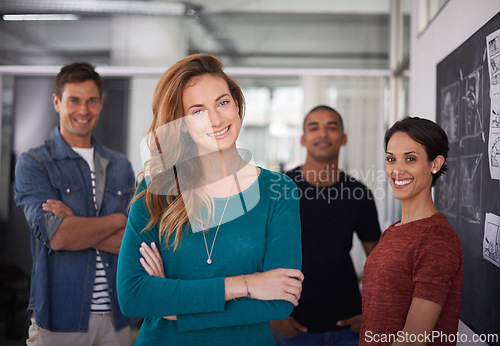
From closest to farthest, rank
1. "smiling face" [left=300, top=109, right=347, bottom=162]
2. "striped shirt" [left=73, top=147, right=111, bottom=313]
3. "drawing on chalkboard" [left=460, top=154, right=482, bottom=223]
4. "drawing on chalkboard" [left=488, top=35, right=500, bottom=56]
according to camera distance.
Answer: "drawing on chalkboard" [left=488, top=35, right=500, bottom=56] < "drawing on chalkboard" [left=460, top=154, right=482, bottom=223] < "striped shirt" [left=73, top=147, right=111, bottom=313] < "smiling face" [left=300, top=109, right=347, bottom=162]

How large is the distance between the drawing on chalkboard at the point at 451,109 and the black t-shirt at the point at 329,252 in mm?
590

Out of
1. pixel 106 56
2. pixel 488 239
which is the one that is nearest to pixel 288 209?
pixel 488 239

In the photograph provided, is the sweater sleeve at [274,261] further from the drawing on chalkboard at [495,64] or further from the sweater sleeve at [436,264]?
the drawing on chalkboard at [495,64]

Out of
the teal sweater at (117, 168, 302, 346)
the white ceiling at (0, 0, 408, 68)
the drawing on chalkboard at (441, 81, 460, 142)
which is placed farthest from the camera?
the white ceiling at (0, 0, 408, 68)

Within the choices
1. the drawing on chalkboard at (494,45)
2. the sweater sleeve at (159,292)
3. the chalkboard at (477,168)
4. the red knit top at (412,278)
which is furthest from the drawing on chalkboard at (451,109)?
the sweater sleeve at (159,292)

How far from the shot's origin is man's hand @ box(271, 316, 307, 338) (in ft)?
8.13

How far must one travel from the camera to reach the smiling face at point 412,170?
1662mm

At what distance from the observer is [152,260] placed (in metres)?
1.60

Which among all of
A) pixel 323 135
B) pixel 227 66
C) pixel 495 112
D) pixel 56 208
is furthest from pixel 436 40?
pixel 227 66

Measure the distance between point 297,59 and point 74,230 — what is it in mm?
3239

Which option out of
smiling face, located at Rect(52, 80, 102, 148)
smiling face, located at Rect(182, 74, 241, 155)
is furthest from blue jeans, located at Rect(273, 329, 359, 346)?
smiling face, located at Rect(52, 80, 102, 148)

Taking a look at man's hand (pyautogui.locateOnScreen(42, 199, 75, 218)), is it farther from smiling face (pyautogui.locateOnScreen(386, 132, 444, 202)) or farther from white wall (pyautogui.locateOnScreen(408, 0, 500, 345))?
white wall (pyautogui.locateOnScreen(408, 0, 500, 345))

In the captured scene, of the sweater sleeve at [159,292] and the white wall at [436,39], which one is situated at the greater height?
the white wall at [436,39]

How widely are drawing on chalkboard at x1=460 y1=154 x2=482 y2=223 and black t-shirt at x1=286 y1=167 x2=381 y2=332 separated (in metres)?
0.58
